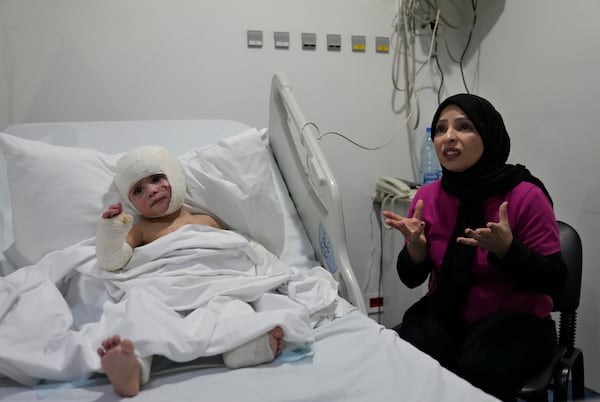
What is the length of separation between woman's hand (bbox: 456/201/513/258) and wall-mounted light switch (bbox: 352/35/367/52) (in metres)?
1.51

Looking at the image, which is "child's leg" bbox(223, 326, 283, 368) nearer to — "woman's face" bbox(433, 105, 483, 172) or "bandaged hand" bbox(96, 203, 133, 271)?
"bandaged hand" bbox(96, 203, 133, 271)

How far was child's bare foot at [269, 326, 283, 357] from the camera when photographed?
0.94m

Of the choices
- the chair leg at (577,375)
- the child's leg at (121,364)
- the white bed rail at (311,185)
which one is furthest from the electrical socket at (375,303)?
the child's leg at (121,364)

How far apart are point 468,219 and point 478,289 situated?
19cm

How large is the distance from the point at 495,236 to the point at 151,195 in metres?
1.00

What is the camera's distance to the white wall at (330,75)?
171 centimetres

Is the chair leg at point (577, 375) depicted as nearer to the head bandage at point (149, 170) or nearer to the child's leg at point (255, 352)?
the child's leg at point (255, 352)

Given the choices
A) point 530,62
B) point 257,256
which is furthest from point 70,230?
point 530,62

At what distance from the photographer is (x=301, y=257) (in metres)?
1.55

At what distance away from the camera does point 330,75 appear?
7.49 ft

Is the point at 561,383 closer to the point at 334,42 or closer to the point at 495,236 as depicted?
the point at 495,236

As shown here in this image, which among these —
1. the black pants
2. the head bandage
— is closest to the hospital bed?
the head bandage

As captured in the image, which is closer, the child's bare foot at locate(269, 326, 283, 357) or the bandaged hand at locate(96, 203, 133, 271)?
the child's bare foot at locate(269, 326, 283, 357)

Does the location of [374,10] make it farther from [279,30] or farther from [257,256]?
[257,256]
